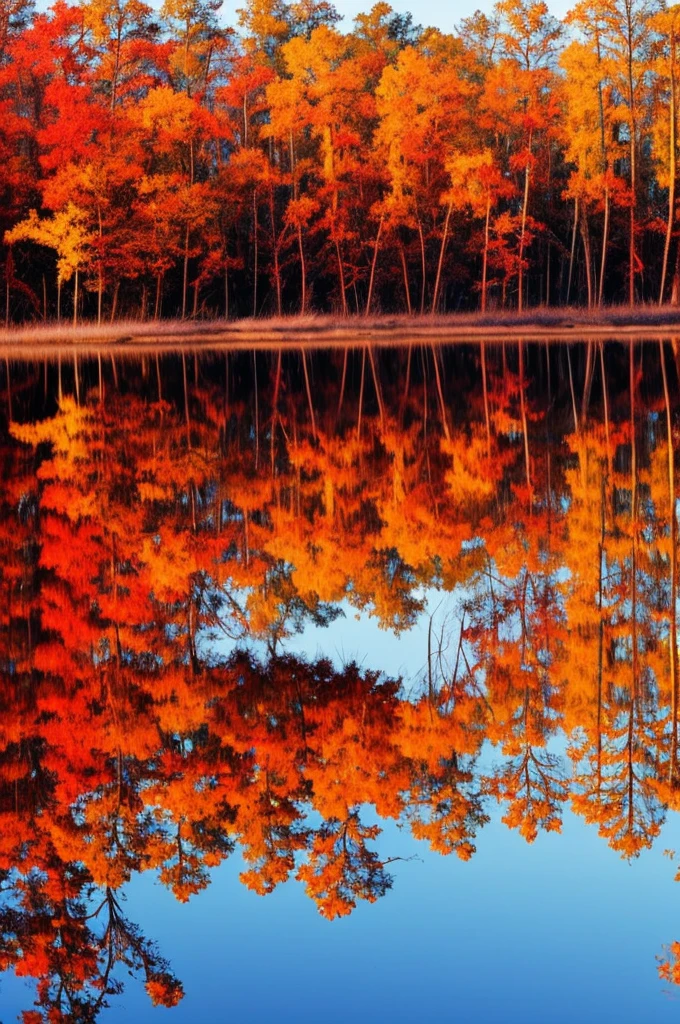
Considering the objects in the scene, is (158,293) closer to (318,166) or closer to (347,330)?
(347,330)

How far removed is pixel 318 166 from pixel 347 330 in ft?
28.7

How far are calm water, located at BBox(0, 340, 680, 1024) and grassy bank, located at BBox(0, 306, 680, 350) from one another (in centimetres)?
2934

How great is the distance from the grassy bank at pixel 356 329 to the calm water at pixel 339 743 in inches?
1155

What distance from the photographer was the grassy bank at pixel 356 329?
3959 cm

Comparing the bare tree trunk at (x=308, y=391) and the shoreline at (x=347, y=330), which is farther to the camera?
the shoreline at (x=347, y=330)

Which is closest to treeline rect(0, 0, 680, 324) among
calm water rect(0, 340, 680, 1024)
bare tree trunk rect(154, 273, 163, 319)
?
bare tree trunk rect(154, 273, 163, 319)

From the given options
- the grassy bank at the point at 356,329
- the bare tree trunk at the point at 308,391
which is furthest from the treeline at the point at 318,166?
the bare tree trunk at the point at 308,391

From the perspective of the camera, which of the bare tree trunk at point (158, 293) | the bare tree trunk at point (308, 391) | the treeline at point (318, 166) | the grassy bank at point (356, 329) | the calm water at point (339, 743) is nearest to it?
the calm water at point (339, 743)

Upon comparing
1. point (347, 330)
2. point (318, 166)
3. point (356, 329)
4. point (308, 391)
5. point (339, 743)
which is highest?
point (318, 166)

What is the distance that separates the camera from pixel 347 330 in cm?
4238

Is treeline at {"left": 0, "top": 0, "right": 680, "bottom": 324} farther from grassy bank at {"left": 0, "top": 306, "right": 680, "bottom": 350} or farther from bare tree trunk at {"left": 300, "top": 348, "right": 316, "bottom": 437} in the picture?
bare tree trunk at {"left": 300, "top": 348, "right": 316, "bottom": 437}

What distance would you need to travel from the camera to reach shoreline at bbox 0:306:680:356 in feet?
128

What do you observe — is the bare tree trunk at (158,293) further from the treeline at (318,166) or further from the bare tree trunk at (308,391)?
the bare tree trunk at (308,391)

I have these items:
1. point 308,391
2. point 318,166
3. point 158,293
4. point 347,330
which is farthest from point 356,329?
point 308,391
